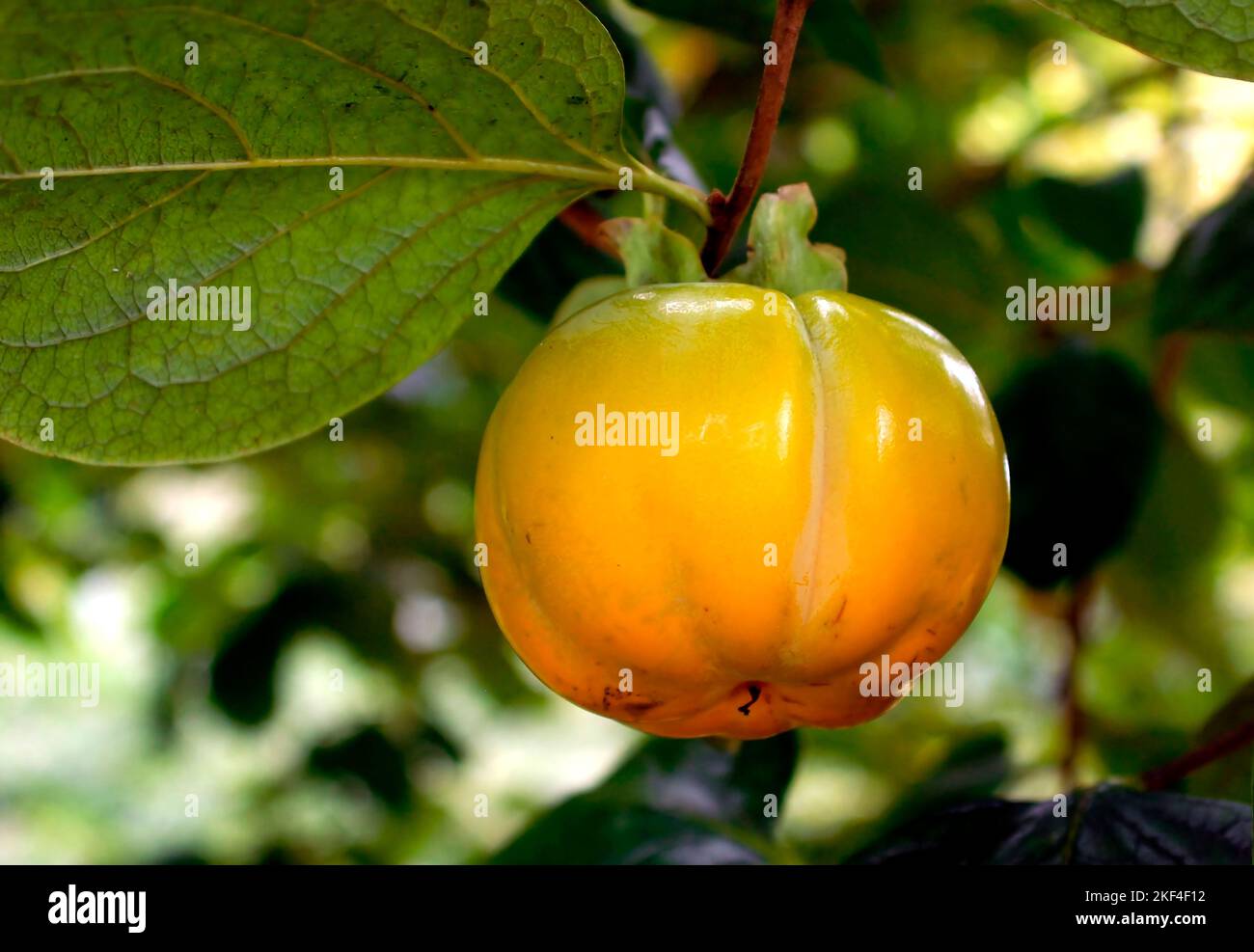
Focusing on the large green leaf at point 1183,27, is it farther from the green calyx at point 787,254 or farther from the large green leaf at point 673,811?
the large green leaf at point 673,811

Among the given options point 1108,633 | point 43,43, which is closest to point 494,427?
point 43,43

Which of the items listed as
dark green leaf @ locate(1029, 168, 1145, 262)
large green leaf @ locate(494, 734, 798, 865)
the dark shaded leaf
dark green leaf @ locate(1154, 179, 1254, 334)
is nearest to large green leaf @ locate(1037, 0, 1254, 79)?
dark green leaf @ locate(1154, 179, 1254, 334)

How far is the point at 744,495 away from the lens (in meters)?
0.55

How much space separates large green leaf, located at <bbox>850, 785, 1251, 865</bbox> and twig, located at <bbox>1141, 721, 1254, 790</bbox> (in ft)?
0.32

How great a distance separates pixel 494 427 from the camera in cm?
63

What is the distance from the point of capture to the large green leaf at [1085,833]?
766 millimetres

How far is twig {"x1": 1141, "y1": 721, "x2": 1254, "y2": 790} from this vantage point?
88cm

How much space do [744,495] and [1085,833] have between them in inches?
17.5

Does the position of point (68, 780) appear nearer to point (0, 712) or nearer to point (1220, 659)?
point (0, 712)

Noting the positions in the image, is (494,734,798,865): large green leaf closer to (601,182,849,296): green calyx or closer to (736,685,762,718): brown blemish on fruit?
(736,685,762,718): brown blemish on fruit

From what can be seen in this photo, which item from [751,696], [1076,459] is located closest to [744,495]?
[751,696]

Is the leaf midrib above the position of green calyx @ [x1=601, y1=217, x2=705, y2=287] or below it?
above
